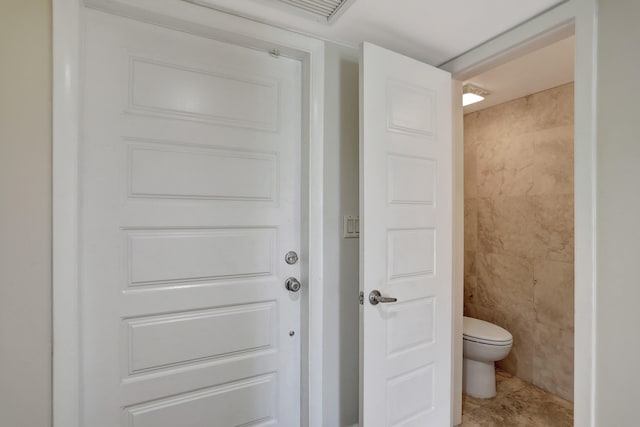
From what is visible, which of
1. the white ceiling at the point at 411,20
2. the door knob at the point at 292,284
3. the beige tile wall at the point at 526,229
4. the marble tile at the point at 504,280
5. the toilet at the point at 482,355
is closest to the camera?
the white ceiling at the point at 411,20

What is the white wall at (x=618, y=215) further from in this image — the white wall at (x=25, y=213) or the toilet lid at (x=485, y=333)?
the white wall at (x=25, y=213)

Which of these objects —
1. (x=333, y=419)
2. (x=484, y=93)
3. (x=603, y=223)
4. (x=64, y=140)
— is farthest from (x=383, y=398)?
(x=484, y=93)

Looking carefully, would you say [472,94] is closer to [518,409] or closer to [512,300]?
[512,300]

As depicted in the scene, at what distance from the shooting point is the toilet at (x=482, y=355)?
81.9 inches

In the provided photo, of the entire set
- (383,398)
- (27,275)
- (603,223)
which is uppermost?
(603,223)

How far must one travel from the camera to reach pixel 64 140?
101 cm

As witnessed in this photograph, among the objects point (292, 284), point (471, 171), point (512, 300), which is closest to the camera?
point (292, 284)

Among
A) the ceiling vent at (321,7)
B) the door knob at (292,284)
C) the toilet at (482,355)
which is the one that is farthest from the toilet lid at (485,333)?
the ceiling vent at (321,7)

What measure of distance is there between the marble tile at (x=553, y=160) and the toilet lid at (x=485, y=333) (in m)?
1.12

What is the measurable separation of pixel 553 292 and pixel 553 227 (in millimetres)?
488

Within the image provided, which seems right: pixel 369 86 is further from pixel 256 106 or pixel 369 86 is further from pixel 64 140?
pixel 64 140

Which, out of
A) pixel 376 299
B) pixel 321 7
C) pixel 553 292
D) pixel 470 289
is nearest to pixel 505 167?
pixel 553 292

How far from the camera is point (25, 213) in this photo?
0.98m

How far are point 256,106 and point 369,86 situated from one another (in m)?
0.54
